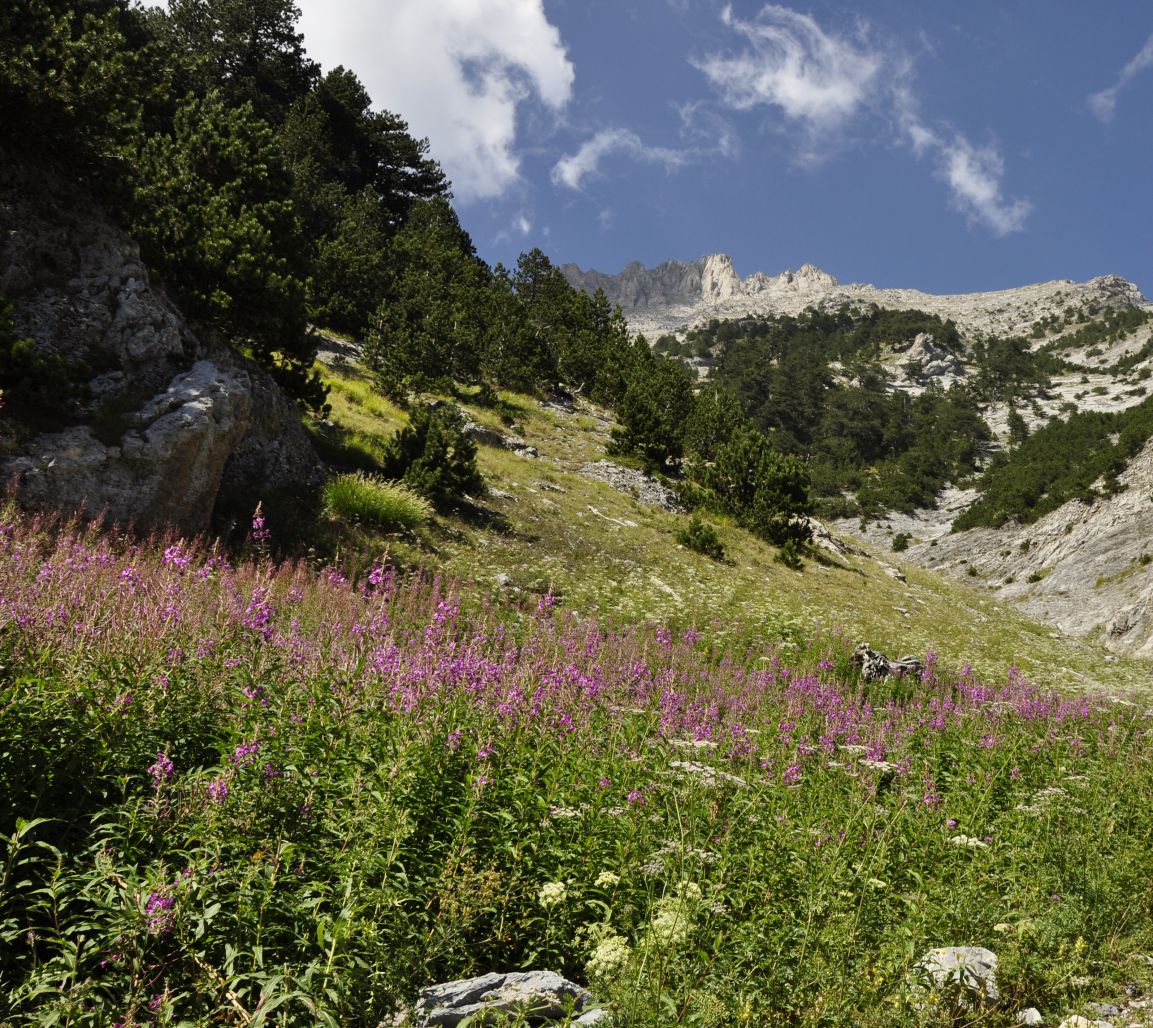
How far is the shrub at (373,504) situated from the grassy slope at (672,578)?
1.69 ft

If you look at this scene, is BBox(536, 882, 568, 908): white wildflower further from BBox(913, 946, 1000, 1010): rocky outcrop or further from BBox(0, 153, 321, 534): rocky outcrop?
BBox(0, 153, 321, 534): rocky outcrop

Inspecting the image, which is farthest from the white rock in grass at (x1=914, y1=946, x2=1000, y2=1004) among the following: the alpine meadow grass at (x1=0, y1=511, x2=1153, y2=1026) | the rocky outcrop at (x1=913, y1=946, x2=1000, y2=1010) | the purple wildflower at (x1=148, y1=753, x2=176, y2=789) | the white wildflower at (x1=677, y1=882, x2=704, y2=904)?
the purple wildflower at (x1=148, y1=753, x2=176, y2=789)

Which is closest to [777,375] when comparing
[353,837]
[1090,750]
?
[1090,750]

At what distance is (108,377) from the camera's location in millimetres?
10852

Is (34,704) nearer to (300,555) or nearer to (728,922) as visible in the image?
(728,922)

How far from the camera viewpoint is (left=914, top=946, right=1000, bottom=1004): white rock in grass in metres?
3.31

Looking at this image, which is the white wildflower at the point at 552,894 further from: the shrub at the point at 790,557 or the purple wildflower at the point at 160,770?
the shrub at the point at 790,557

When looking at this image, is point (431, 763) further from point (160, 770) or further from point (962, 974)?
point (962, 974)

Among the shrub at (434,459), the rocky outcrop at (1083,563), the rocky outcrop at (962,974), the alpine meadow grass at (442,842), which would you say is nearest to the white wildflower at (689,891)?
the alpine meadow grass at (442,842)

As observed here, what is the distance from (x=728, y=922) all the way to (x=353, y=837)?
227 cm

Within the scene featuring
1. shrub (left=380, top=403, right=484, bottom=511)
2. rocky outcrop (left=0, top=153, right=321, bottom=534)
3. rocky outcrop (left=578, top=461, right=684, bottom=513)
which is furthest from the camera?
rocky outcrop (left=578, top=461, right=684, bottom=513)

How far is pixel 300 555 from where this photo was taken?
11742mm

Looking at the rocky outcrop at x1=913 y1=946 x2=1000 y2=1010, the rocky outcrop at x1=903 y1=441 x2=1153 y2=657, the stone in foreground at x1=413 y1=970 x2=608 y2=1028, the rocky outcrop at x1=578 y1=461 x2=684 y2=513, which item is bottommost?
the stone in foreground at x1=413 y1=970 x2=608 y2=1028

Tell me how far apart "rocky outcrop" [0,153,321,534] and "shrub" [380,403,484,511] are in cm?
473
